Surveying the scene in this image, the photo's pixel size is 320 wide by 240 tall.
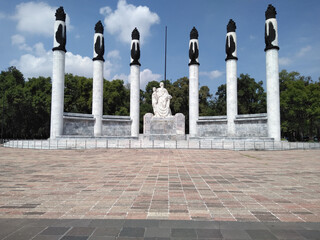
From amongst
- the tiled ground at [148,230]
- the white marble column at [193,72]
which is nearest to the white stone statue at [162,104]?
the white marble column at [193,72]

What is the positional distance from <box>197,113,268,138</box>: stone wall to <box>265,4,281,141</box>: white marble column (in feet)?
3.08

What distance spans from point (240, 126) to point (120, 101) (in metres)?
27.6

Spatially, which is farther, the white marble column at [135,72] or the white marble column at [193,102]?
the white marble column at [135,72]

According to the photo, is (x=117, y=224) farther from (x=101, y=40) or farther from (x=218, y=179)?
(x=101, y=40)

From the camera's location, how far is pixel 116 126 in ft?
101

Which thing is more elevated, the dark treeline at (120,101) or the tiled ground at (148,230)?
the dark treeline at (120,101)

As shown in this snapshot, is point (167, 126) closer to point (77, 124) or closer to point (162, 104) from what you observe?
point (162, 104)

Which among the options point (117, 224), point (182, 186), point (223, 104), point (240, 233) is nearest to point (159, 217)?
point (117, 224)

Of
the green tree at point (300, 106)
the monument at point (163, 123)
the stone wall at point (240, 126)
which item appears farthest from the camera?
the green tree at point (300, 106)

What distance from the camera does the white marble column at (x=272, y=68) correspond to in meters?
25.0

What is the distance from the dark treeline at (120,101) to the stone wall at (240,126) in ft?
50.0

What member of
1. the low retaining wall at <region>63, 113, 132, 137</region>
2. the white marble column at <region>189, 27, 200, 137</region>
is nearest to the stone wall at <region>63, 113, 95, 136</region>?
the low retaining wall at <region>63, 113, 132, 137</region>

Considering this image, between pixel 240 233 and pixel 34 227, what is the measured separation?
2.90 m

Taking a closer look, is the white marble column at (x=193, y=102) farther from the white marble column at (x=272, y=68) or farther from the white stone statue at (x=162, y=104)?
the white marble column at (x=272, y=68)
